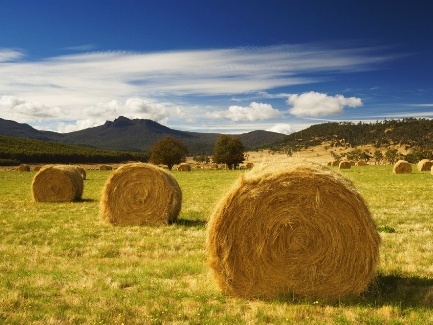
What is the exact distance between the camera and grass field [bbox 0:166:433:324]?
6.98m

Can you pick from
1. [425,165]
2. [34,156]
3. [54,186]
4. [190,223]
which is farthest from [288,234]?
[34,156]

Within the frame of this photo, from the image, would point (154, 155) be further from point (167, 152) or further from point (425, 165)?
point (425, 165)

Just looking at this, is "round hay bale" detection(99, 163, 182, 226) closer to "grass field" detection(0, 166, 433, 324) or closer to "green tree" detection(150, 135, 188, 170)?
"grass field" detection(0, 166, 433, 324)

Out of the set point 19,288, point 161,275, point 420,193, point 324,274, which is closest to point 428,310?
point 324,274

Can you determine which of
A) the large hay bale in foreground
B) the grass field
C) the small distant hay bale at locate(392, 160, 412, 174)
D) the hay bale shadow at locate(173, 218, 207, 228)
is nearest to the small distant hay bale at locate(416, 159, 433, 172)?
the small distant hay bale at locate(392, 160, 412, 174)

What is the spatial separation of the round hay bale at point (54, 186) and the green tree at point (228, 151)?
56.2 meters

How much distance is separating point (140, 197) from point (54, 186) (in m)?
9.65

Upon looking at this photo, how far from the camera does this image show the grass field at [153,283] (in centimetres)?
698

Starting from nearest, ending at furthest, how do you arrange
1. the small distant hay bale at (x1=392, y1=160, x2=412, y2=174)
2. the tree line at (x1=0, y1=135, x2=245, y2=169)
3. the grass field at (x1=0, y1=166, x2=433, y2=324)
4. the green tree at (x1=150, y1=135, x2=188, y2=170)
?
the grass field at (x1=0, y1=166, x2=433, y2=324) < the small distant hay bale at (x1=392, y1=160, x2=412, y2=174) < the green tree at (x1=150, y1=135, x2=188, y2=170) < the tree line at (x1=0, y1=135, x2=245, y2=169)

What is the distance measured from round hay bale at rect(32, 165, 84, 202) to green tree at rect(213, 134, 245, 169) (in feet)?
185

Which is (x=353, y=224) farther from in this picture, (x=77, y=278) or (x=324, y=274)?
(x=77, y=278)

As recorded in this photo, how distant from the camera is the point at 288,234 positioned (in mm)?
8406

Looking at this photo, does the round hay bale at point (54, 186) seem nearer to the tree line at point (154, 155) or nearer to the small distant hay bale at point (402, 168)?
the small distant hay bale at point (402, 168)

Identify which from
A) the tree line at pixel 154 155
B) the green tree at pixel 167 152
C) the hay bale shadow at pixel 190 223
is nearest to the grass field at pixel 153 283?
the hay bale shadow at pixel 190 223
